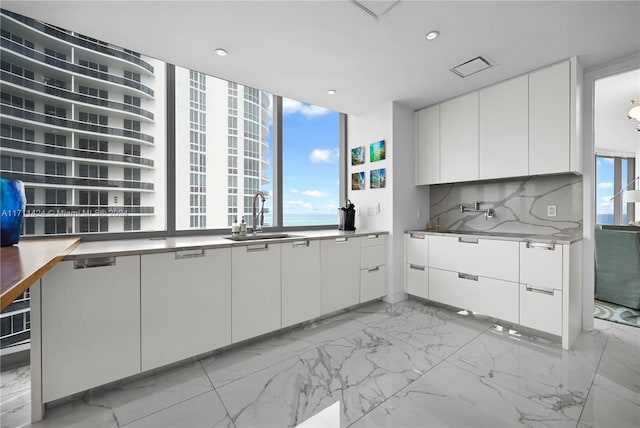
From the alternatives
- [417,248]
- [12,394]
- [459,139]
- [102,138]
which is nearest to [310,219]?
[417,248]

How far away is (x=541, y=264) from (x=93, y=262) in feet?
10.1

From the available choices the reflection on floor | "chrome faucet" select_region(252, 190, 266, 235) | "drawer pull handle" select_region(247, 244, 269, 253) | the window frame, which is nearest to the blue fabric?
the window frame

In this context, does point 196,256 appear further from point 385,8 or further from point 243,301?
point 385,8

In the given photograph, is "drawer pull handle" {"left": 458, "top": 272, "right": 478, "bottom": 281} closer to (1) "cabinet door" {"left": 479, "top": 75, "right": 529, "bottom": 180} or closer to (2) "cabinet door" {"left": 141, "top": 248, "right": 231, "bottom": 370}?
(1) "cabinet door" {"left": 479, "top": 75, "right": 529, "bottom": 180}

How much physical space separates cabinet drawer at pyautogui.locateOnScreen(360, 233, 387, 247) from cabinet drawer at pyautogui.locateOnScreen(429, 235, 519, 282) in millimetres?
504

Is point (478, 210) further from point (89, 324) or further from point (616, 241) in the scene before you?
point (89, 324)

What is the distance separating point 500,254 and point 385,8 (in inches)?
84.2

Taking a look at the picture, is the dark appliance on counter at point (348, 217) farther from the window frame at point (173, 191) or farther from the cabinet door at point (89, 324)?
the cabinet door at point (89, 324)

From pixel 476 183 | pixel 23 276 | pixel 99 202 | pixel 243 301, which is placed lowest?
pixel 243 301

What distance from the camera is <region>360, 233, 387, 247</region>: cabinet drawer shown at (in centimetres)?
289

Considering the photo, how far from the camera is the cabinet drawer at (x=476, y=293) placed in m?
2.36

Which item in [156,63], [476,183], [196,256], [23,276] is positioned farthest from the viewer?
[476,183]

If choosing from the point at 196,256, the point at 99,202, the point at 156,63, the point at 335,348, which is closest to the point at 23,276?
the point at 196,256

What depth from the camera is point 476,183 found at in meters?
3.13
